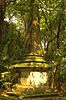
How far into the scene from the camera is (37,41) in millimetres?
13430

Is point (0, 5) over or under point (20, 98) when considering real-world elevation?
over

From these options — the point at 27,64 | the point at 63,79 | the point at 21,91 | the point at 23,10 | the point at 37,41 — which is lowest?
the point at 63,79

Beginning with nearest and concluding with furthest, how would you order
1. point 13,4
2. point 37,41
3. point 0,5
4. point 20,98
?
point 20,98, point 37,41, point 0,5, point 13,4

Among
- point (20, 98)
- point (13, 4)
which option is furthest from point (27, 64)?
point (13, 4)

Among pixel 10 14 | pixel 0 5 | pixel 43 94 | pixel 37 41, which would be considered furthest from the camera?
pixel 10 14

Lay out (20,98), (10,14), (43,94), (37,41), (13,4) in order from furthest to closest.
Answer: (10,14), (13,4), (37,41), (43,94), (20,98)

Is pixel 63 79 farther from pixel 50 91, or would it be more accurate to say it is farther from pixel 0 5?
pixel 0 5

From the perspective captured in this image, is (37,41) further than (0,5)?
No

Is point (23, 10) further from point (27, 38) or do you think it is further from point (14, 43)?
point (27, 38)

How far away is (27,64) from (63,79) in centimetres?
378

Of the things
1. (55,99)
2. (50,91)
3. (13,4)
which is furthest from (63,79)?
(13,4)

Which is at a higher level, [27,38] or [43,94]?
[27,38]

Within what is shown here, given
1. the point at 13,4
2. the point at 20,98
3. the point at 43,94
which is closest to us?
the point at 20,98

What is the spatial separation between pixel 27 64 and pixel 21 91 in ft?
4.37
